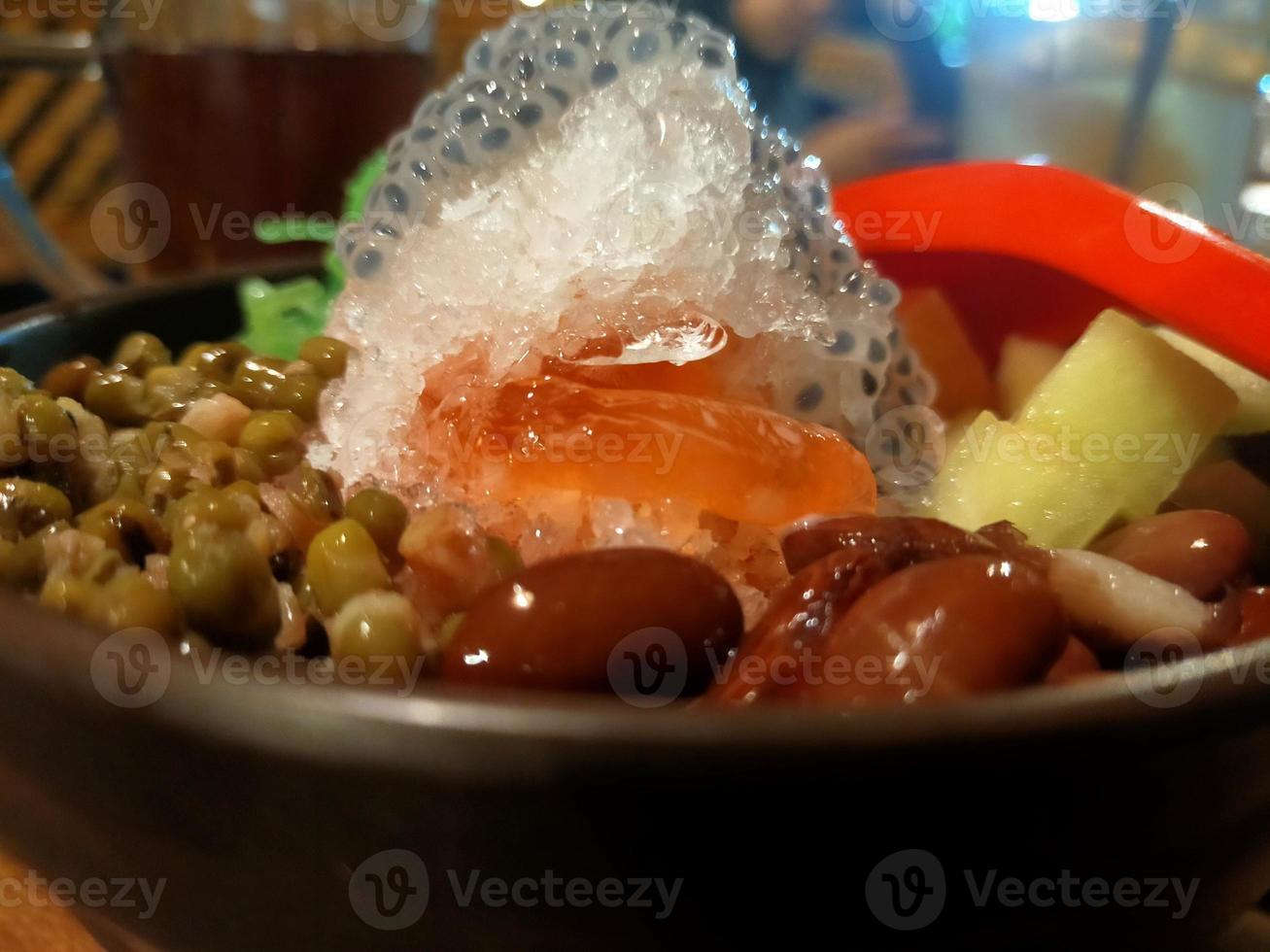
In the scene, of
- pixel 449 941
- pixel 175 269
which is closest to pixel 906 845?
pixel 449 941

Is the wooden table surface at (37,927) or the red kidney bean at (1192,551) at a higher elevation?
the red kidney bean at (1192,551)

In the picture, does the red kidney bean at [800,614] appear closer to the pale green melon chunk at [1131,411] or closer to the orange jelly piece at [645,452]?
the orange jelly piece at [645,452]

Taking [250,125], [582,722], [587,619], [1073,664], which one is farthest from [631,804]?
[250,125]

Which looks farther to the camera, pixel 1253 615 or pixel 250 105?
pixel 250 105

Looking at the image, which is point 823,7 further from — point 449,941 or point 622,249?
point 449,941

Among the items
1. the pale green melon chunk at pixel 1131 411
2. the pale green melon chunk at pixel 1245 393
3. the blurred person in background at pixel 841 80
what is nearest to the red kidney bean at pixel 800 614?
the pale green melon chunk at pixel 1131 411

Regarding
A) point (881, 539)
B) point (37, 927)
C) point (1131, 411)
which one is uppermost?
point (1131, 411)

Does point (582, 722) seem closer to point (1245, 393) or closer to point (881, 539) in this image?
point (881, 539)
